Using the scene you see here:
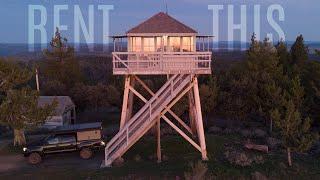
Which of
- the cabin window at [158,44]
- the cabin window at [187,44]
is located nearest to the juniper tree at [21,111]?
the cabin window at [158,44]

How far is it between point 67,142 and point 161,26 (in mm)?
8138

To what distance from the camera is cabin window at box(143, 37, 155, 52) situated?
26.7m

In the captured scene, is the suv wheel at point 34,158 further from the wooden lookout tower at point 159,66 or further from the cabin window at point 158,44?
the cabin window at point 158,44

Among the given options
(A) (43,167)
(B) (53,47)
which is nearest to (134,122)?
(A) (43,167)

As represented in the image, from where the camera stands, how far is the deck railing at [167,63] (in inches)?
1001

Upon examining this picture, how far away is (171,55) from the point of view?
25516 mm

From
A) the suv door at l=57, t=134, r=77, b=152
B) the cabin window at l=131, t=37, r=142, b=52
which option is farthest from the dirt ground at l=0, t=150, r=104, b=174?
the cabin window at l=131, t=37, r=142, b=52

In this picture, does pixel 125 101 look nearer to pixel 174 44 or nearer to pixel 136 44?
pixel 136 44

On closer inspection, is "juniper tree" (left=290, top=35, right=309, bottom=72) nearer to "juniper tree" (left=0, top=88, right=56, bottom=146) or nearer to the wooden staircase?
the wooden staircase

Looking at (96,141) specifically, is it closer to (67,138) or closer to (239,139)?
(67,138)

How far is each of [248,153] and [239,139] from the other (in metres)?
5.08

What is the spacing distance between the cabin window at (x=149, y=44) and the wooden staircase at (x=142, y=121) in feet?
7.20

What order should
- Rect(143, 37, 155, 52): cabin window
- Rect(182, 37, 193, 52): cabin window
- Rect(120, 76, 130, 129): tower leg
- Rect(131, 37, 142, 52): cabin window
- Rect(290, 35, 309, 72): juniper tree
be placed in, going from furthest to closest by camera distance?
Rect(290, 35, 309, 72): juniper tree, Rect(182, 37, 193, 52): cabin window, Rect(131, 37, 142, 52): cabin window, Rect(143, 37, 155, 52): cabin window, Rect(120, 76, 130, 129): tower leg

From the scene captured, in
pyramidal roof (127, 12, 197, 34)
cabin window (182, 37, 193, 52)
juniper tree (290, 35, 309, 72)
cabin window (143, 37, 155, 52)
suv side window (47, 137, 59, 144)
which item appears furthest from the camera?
juniper tree (290, 35, 309, 72)
